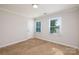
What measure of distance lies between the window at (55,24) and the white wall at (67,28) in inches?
2.2

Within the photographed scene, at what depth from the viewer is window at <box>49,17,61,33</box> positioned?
121cm

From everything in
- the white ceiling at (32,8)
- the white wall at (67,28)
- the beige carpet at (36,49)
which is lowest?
the beige carpet at (36,49)

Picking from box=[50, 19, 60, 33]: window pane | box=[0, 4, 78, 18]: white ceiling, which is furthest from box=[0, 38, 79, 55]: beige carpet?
box=[0, 4, 78, 18]: white ceiling

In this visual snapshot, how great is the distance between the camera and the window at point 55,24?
3.96 feet

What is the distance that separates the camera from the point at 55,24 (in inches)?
48.1

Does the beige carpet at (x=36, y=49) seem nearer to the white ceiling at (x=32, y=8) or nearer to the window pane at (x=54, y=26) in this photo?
the window pane at (x=54, y=26)

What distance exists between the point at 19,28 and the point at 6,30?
0.21 metres

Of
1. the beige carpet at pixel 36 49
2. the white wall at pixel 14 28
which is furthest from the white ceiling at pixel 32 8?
the beige carpet at pixel 36 49

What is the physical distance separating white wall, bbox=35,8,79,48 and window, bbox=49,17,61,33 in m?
0.06

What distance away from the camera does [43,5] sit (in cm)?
105

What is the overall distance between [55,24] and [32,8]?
423mm
